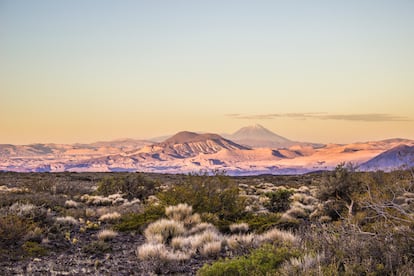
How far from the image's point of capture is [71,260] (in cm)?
887

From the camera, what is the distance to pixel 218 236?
10461mm

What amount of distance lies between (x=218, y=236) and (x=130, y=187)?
1551 cm

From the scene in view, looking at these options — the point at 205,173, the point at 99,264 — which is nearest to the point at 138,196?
the point at 205,173

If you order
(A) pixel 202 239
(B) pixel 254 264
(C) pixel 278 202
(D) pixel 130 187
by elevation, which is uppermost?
(B) pixel 254 264

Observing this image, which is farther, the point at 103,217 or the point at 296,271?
the point at 103,217

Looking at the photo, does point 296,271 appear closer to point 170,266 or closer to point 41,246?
point 170,266

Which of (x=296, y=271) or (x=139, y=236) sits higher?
(x=296, y=271)

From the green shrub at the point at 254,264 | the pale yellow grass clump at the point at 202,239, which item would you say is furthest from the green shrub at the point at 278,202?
the green shrub at the point at 254,264

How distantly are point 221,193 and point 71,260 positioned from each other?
294 inches

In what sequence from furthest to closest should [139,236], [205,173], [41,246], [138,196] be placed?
[138,196]
[205,173]
[139,236]
[41,246]

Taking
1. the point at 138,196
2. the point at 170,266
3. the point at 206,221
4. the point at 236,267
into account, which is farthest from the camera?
the point at 138,196

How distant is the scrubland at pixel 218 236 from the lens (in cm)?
562

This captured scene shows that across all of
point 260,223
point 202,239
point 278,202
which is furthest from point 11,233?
point 278,202

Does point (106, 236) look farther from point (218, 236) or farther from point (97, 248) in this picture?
point (218, 236)
